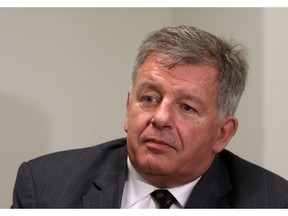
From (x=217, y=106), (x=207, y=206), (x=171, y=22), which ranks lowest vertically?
(x=207, y=206)

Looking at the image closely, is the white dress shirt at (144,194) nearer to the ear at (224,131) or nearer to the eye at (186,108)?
the ear at (224,131)

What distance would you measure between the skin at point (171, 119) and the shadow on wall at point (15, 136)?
→ 72 cm

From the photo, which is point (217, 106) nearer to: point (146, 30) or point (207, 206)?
point (207, 206)

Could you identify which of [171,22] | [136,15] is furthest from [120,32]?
[171,22]

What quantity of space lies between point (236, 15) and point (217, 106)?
2.02 ft

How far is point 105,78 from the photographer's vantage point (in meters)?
2.01

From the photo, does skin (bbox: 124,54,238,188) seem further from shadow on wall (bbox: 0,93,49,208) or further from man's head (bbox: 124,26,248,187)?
shadow on wall (bbox: 0,93,49,208)

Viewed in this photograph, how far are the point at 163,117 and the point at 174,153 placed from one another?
0.10m

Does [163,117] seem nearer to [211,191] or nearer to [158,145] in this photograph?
[158,145]

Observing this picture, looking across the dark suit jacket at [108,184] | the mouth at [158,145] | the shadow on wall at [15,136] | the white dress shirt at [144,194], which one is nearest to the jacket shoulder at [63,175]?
the dark suit jacket at [108,184]

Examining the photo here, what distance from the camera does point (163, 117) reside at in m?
1.18

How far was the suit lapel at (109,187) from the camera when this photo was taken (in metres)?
1.29

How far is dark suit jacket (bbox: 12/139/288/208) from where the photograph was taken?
129 cm

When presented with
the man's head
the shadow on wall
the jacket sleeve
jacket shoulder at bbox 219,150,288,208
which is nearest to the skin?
the man's head
